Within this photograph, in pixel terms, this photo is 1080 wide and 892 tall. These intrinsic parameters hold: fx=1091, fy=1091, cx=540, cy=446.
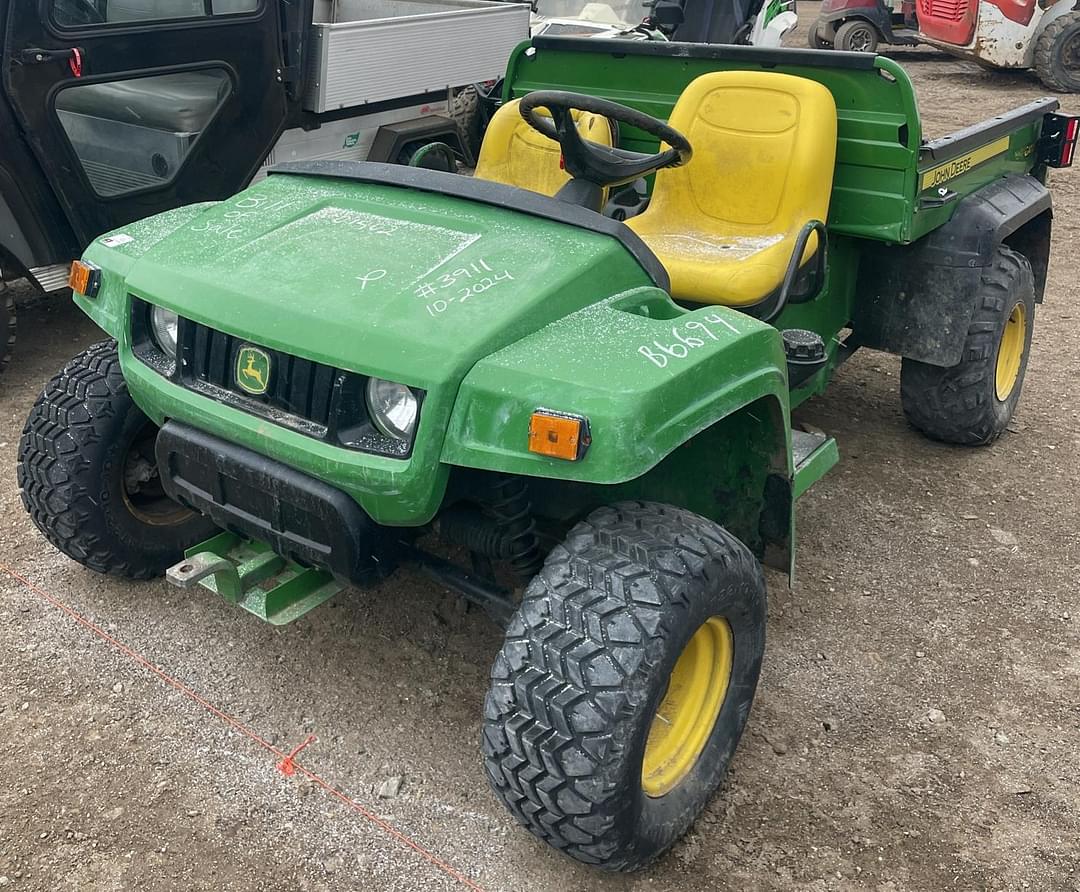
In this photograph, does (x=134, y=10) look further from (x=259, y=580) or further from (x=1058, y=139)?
(x=1058, y=139)

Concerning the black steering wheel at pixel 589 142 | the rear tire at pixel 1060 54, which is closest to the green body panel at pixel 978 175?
the black steering wheel at pixel 589 142

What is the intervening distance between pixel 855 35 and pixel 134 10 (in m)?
10.1

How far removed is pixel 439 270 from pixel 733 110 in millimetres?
1606

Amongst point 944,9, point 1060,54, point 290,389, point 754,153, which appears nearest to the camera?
point 290,389

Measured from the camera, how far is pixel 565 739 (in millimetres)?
1946

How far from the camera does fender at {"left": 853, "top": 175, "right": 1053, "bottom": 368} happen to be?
11.5 feet

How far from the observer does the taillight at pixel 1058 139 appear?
159 inches

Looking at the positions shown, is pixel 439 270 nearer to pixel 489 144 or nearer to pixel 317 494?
pixel 317 494

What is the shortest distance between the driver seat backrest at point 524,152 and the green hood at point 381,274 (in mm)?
1174

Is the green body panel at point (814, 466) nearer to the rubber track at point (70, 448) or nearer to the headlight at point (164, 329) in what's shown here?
the headlight at point (164, 329)

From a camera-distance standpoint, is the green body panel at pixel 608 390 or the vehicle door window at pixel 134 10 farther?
the vehicle door window at pixel 134 10

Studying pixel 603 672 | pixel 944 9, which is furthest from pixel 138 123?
pixel 944 9

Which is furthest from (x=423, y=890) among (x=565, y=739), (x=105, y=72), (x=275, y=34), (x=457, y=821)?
(x=275, y=34)

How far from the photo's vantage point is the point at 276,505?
2.20 metres
